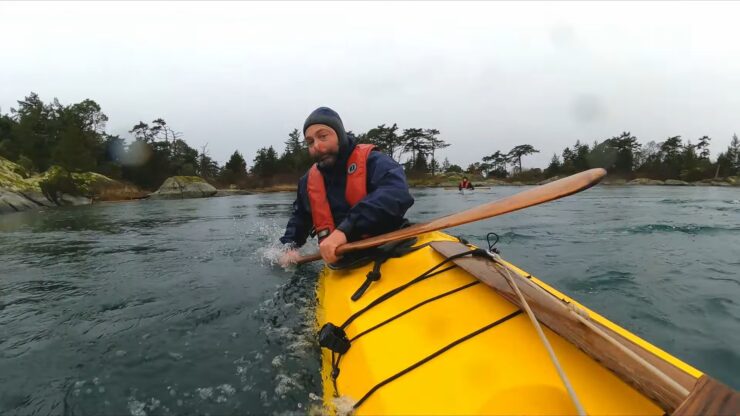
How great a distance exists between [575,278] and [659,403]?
11.6ft

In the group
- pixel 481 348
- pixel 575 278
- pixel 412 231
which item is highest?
pixel 412 231

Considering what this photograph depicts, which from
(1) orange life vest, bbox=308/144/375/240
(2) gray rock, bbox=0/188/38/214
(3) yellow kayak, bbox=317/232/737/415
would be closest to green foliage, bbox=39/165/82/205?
(2) gray rock, bbox=0/188/38/214

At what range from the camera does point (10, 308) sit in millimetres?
3617

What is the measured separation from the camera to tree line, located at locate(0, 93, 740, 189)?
37625 mm

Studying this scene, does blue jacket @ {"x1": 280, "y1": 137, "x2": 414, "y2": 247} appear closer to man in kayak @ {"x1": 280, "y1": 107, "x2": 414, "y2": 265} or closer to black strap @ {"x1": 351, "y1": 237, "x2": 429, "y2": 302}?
man in kayak @ {"x1": 280, "y1": 107, "x2": 414, "y2": 265}

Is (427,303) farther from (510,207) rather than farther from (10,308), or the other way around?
(10,308)

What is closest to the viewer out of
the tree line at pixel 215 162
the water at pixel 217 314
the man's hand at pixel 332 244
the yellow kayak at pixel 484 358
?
the yellow kayak at pixel 484 358

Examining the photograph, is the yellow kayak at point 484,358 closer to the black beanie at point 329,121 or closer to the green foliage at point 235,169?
the black beanie at point 329,121

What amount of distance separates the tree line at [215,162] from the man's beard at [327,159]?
29.6m

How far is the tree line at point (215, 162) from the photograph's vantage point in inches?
1481

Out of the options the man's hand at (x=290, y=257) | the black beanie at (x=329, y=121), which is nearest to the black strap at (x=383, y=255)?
the black beanie at (x=329, y=121)

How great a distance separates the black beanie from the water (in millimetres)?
1700

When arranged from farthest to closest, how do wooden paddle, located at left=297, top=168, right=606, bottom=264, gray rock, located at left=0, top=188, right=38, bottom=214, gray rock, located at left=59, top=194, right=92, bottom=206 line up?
gray rock, located at left=59, top=194, right=92, bottom=206 < gray rock, located at left=0, top=188, right=38, bottom=214 < wooden paddle, located at left=297, top=168, right=606, bottom=264

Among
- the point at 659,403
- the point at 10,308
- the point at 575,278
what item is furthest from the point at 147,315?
the point at 575,278
